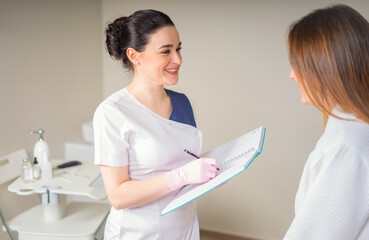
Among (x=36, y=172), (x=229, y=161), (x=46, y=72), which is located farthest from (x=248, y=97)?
(x=229, y=161)

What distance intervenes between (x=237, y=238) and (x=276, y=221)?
1.12 feet

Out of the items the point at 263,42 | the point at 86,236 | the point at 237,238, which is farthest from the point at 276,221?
the point at 86,236

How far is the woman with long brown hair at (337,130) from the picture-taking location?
0.73m

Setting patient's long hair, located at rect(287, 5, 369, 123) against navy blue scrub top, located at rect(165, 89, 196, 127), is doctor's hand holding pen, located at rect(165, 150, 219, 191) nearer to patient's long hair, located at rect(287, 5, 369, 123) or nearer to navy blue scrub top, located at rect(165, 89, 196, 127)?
navy blue scrub top, located at rect(165, 89, 196, 127)

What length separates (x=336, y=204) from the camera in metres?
0.74

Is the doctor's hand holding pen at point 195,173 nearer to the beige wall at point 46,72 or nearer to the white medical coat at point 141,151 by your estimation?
the white medical coat at point 141,151

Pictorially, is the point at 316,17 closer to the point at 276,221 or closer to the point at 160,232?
the point at 160,232

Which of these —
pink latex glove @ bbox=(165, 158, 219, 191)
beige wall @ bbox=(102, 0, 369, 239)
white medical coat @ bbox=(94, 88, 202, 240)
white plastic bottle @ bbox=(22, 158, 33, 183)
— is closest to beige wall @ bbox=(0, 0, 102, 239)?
white plastic bottle @ bbox=(22, 158, 33, 183)

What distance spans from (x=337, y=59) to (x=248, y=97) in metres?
2.05

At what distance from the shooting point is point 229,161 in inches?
44.7

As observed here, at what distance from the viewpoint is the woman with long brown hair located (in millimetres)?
728

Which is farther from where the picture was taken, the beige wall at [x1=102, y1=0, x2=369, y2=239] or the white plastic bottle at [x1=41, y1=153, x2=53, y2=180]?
the beige wall at [x1=102, y1=0, x2=369, y2=239]

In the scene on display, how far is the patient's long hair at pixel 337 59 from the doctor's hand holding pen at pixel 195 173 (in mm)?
397

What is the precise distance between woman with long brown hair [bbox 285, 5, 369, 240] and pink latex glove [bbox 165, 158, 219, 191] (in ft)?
1.09
